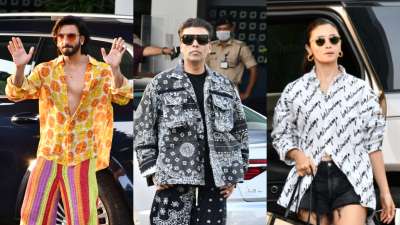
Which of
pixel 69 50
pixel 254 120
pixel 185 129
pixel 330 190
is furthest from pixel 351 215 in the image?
pixel 69 50

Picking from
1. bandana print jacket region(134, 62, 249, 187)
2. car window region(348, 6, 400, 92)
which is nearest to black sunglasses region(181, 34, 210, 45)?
bandana print jacket region(134, 62, 249, 187)

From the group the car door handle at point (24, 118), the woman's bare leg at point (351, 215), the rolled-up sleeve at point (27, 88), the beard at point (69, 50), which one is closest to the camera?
the woman's bare leg at point (351, 215)

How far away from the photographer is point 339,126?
3.69m

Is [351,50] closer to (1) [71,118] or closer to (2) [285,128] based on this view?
(2) [285,128]

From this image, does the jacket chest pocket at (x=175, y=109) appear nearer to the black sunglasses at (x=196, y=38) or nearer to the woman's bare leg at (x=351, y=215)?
the black sunglasses at (x=196, y=38)

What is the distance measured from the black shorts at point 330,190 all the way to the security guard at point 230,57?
0.56 m

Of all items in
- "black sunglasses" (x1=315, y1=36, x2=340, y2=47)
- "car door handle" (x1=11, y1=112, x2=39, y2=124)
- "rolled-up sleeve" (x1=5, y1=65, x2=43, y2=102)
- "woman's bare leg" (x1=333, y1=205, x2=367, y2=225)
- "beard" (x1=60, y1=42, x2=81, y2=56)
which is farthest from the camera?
"car door handle" (x1=11, y1=112, x2=39, y2=124)

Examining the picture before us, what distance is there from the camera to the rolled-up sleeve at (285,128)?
3789 mm

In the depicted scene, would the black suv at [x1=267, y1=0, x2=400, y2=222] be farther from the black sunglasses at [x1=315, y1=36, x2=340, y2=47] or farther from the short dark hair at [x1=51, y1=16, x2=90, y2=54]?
the short dark hair at [x1=51, y1=16, x2=90, y2=54]

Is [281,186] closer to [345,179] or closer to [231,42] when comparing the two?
[345,179]

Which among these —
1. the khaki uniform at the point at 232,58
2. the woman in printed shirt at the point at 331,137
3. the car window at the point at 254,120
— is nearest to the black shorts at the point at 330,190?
the woman in printed shirt at the point at 331,137

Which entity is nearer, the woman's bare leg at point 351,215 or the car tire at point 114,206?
the woman's bare leg at point 351,215

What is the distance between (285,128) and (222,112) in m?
0.34

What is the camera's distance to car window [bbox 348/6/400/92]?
3926 mm
